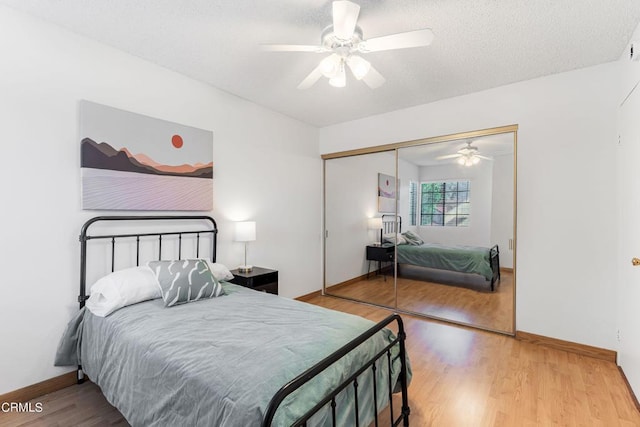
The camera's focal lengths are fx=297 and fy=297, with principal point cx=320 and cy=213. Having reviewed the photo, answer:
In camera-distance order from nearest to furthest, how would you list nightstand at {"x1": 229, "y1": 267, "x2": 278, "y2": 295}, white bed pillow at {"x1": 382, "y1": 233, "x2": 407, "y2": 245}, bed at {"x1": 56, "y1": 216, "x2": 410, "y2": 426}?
bed at {"x1": 56, "y1": 216, "x2": 410, "y2": 426} < nightstand at {"x1": 229, "y1": 267, "x2": 278, "y2": 295} < white bed pillow at {"x1": 382, "y1": 233, "x2": 407, "y2": 245}

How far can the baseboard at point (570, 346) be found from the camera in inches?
102

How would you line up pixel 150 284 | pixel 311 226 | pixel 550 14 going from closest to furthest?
pixel 550 14 → pixel 150 284 → pixel 311 226

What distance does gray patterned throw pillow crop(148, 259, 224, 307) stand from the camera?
2162 millimetres

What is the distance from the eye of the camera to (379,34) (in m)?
2.21

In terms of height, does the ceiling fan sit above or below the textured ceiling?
below

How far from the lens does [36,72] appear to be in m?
2.09

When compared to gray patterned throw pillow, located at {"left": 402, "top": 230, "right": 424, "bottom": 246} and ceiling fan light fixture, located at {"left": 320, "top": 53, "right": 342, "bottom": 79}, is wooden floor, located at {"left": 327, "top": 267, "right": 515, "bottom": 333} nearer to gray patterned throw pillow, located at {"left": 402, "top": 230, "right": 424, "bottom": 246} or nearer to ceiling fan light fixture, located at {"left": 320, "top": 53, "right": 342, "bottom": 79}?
gray patterned throw pillow, located at {"left": 402, "top": 230, "right": 424, "bottom": 246}

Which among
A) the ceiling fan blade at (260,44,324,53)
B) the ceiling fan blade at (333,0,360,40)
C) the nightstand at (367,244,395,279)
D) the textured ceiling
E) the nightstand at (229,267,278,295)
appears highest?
the textured ceiling

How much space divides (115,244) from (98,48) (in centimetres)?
158

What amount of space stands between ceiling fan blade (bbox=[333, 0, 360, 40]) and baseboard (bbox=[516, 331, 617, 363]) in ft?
10.5

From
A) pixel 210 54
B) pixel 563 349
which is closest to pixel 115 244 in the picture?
pixel 210 54

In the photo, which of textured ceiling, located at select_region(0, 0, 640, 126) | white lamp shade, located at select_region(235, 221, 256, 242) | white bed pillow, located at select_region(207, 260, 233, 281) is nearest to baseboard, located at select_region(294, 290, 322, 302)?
white lamp shade, located at select_region(235, 221, 256, 242)

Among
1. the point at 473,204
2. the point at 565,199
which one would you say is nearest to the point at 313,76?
the point at 473,204

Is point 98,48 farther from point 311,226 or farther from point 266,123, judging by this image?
point 311,226
